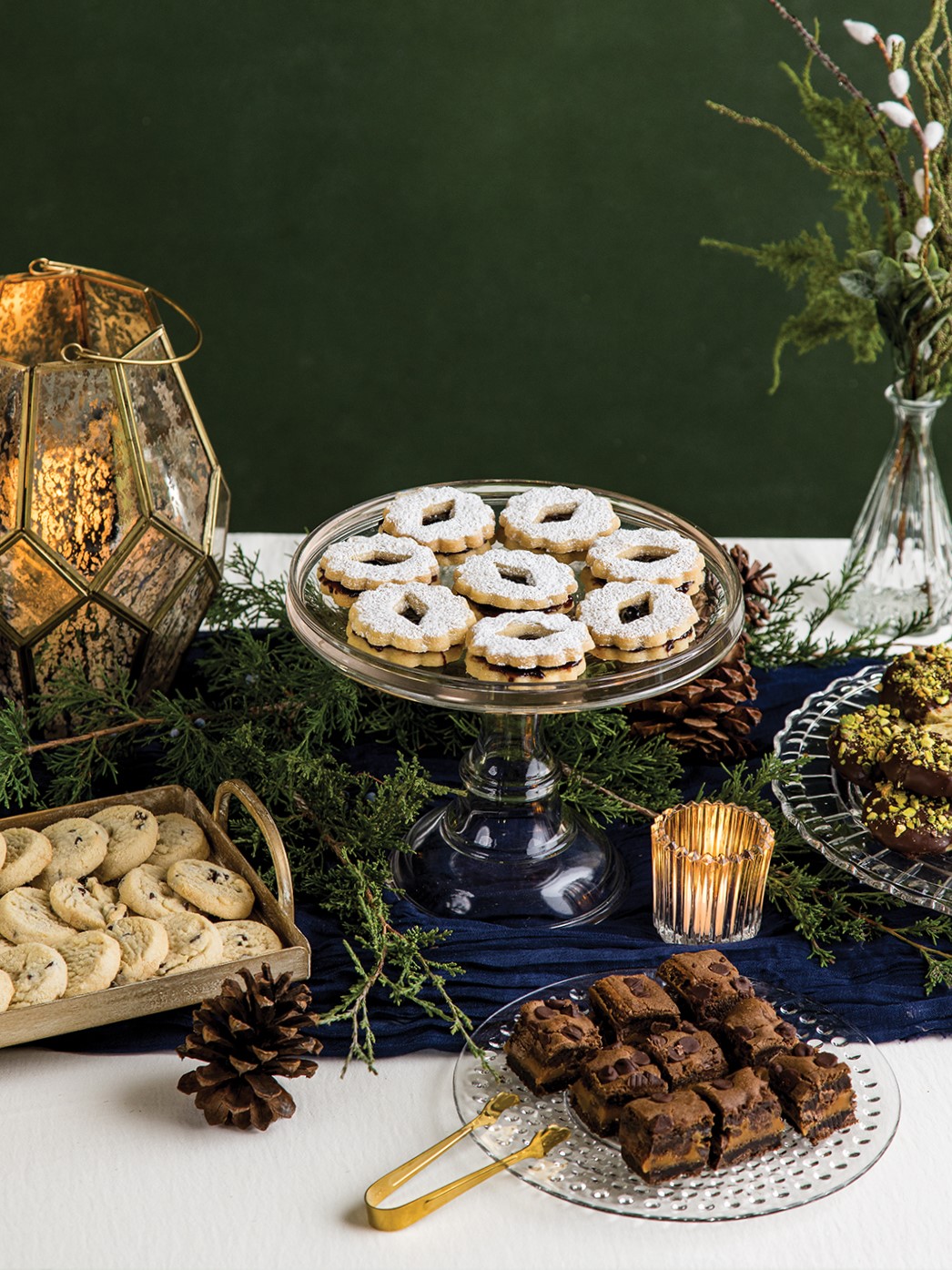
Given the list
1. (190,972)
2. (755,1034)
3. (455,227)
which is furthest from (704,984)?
(455,227)

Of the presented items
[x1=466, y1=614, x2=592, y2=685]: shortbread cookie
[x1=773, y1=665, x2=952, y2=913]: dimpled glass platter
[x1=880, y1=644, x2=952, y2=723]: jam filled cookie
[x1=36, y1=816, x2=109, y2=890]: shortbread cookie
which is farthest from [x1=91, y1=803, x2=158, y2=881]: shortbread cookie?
[x1=880, y1=644, x2=952, y2=723]: jam filled cookie

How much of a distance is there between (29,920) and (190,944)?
110 millimetres

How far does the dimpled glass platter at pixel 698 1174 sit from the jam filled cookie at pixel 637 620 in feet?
0.93

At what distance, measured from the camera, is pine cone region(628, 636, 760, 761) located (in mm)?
1172

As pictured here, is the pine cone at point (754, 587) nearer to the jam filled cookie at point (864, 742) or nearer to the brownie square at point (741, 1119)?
the jam filled cookie at point (864, 742)

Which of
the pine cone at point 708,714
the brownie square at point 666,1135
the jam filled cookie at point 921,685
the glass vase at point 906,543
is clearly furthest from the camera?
the glass vase at point 906,543

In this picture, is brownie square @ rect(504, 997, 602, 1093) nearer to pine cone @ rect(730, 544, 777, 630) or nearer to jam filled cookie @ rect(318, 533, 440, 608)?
jam filled cookie @ rect(318, 533, 440, 608)

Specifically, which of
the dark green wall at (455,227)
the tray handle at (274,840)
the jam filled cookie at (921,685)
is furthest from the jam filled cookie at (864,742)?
the dark green wall at (455,227)

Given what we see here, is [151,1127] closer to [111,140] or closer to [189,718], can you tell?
[189,718]

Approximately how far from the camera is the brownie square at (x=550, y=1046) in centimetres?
79

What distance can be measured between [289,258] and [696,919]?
1856 mm

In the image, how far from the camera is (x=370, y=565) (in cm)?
103

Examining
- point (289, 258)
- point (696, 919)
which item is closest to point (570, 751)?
point (696, 919)

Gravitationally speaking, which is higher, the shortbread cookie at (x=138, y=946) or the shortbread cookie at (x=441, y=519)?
the shortbread cookie at (x=441, y=519)
